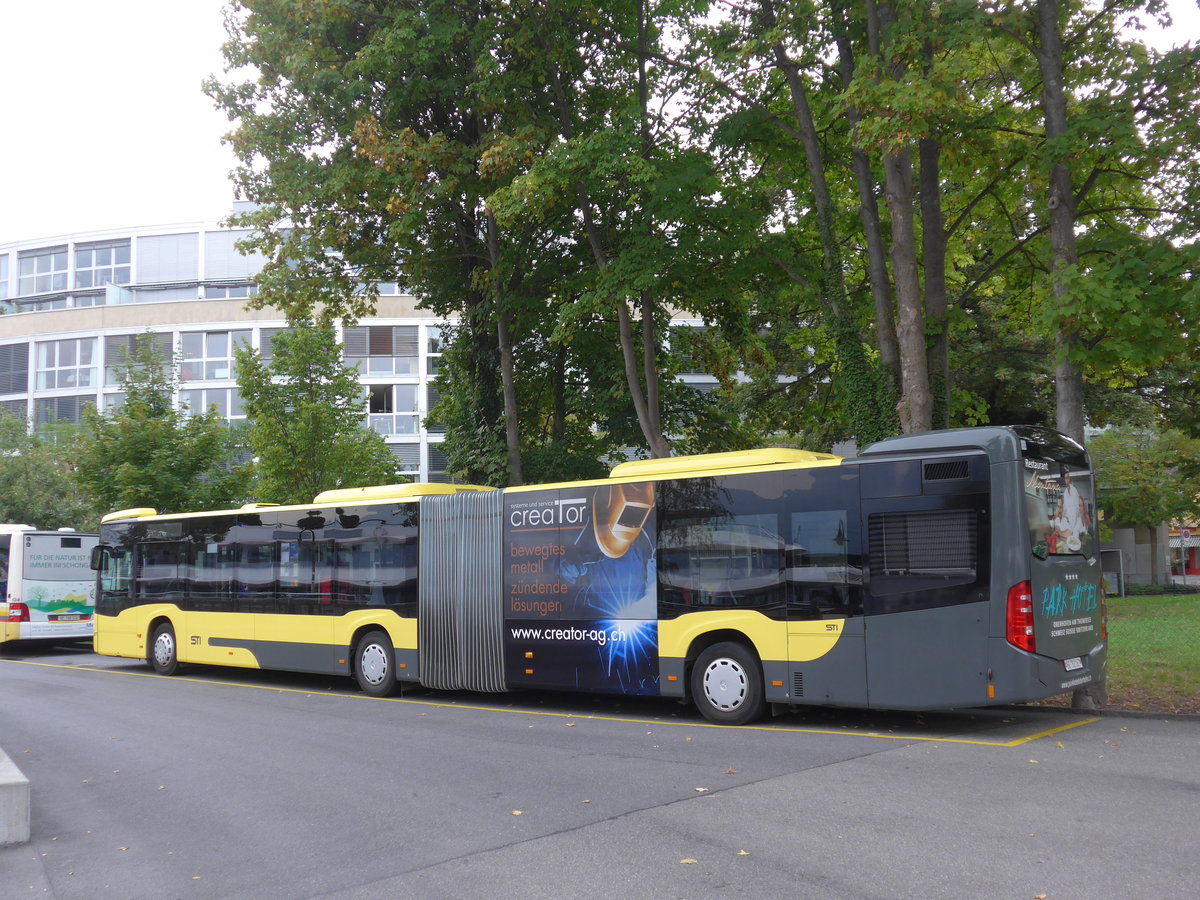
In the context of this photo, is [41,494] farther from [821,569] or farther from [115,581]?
[821,569]

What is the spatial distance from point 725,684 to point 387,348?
42.3 metres

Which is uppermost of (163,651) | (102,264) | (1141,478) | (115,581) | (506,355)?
(102,264)

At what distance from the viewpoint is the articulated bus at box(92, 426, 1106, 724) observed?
1057 centimetres

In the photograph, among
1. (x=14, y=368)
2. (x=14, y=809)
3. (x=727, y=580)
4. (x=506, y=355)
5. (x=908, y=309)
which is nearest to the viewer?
(x=14, y=809)

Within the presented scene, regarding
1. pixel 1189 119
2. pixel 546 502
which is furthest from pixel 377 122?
pixel 1189 119

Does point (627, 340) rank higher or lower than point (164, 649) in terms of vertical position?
higher

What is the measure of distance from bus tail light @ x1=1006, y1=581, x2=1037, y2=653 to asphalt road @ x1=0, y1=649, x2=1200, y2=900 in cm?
92

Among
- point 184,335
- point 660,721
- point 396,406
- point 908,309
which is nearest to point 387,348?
point 396,406

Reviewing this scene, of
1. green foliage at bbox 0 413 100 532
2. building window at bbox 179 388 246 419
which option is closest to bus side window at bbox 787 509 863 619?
green foliage at bbox 0 413 100 532

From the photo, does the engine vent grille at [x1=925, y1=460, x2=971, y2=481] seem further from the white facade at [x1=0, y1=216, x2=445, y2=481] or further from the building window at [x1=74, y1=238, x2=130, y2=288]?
the building window at [x1=74, y1=238, x2=130, y2=288]

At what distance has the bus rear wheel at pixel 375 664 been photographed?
15.9 meters

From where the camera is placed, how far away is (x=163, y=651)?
795 inches

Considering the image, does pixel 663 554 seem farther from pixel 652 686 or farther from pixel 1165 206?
pixel 1165 206

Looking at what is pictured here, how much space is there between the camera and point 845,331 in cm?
1625
